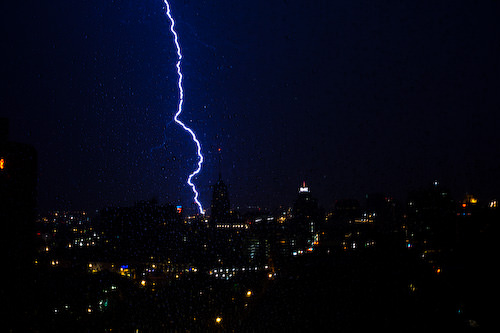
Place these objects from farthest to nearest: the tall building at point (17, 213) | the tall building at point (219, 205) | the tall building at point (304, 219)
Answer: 1. the tall building at point (304, 219)
2. the tall building at point (219, 205)
3. the tall building at point (17, 213)

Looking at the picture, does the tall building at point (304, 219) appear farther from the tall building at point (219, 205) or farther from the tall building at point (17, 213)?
the tall building at point (17, 213)

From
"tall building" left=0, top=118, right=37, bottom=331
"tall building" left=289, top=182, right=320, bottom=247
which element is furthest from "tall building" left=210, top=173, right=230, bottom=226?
"tall building" left=0, top=118, right=37, bottom=331

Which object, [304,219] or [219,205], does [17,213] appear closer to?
[219,205]

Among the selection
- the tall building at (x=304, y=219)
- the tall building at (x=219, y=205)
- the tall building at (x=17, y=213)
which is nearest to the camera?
the tall building at (x=17, y=213)

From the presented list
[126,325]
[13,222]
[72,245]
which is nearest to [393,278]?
[126,325]

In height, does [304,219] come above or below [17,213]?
below

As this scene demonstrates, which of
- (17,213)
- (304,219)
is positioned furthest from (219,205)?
(304,219)

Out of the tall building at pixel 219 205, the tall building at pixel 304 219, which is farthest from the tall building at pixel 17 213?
the tall building at pixel 304 219

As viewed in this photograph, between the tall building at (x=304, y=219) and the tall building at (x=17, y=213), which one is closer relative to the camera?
the tall building at (x=17, y=213)

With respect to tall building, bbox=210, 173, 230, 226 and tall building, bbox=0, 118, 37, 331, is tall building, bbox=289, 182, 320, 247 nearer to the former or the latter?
tall building, bbox=210, 173, 230, 226
